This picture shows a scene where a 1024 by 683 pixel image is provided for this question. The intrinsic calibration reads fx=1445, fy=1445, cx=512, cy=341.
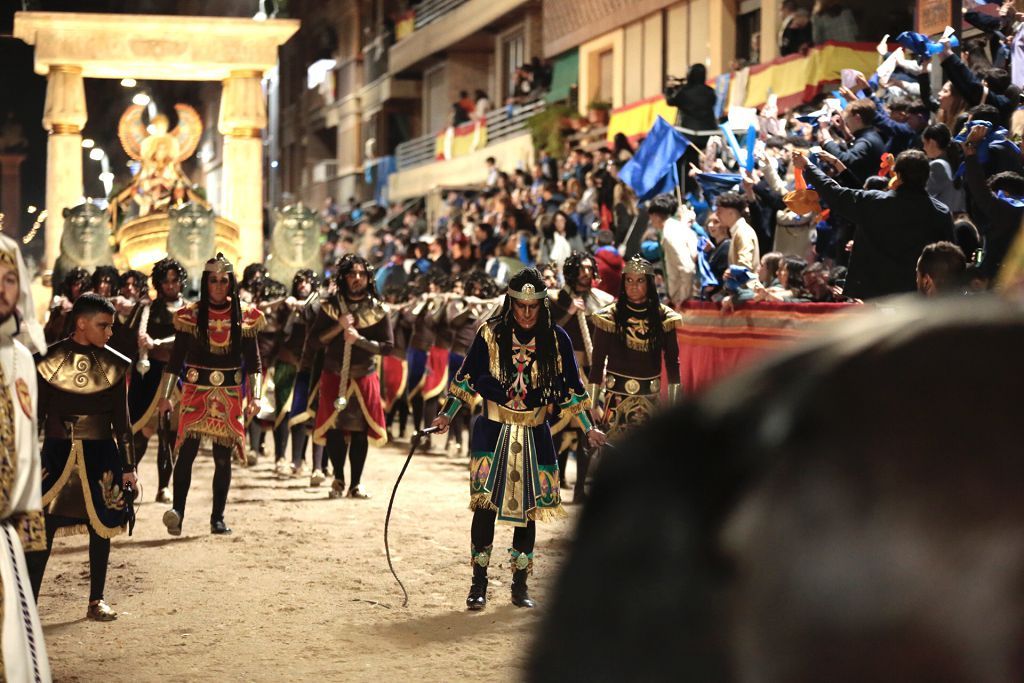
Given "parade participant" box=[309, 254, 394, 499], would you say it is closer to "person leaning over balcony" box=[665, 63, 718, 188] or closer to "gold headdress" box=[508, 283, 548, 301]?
"gold headdress" box=[508, 283, 548, 301]

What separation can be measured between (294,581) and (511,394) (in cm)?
190

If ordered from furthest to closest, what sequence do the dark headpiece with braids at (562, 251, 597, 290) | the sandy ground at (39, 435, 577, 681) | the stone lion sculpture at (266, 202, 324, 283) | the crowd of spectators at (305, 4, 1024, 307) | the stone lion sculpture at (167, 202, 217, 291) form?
1. the stone lion sculpture at (266, 202, 324, 283)
2. the stone lion sculpture at (167, 202, 217, 291)
3. the dark headpiece with braids at (562, 251, 597, 290)
4. the crowd of spectators at (305, 4, 1024, 307)
5. the sandy ground at (39, 435, 577, 681)

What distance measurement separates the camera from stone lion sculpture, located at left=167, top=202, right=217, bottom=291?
23.1m

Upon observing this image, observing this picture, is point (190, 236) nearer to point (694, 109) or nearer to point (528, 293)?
point (694, 109)

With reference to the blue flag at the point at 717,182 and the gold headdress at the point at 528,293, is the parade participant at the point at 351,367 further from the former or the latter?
the gold headdress at the point at 528,293

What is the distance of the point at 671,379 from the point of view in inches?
395

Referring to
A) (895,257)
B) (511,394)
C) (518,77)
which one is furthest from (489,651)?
(518,77)

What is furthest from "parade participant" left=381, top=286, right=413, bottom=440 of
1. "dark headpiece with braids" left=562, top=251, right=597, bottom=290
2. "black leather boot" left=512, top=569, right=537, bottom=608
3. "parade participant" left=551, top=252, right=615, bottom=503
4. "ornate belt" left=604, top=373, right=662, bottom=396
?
"black leather boot" left=512, top=569, right=537, bottom=608

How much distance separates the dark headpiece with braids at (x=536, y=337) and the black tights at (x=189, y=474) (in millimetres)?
3197

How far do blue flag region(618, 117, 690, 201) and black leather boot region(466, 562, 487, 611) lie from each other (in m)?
7.55

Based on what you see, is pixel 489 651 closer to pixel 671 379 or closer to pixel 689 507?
pixel 671 379

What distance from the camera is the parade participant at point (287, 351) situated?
1492 centimetres

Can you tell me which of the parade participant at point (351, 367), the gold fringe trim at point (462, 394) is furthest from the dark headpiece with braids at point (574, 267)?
the gold fringe trim at point (462, 394)

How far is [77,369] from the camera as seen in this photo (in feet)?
24.6
